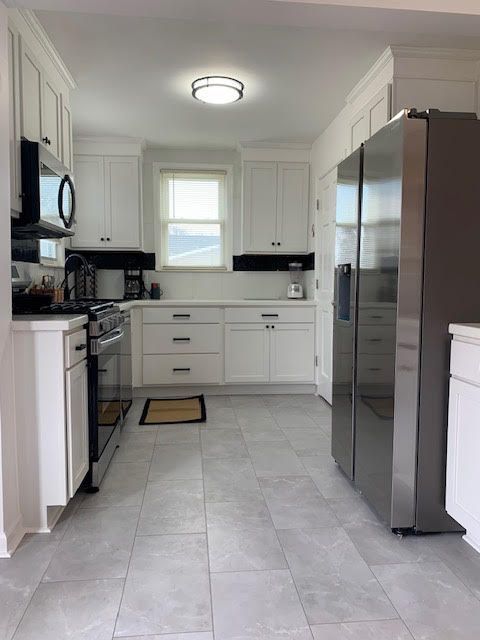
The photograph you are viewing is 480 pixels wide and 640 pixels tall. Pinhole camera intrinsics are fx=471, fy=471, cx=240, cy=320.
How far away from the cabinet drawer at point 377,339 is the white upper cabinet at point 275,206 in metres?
2.54

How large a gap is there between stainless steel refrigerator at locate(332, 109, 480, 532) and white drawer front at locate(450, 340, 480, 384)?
54mm

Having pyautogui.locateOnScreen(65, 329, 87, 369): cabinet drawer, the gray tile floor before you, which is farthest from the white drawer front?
pyautogui.locateOnScreen(65, 329, 87, 369): cabinet drawer

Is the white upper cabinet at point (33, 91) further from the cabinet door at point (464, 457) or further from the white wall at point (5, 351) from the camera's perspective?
the cabinet door at point (464, 457)

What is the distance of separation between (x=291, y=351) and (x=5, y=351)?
2.94 metres

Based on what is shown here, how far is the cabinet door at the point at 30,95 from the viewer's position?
7.73ft

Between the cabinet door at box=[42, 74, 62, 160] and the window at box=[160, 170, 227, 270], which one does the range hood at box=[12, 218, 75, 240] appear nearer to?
the cabinet door at box=[42, 74, 62, 160]

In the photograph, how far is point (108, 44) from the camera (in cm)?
265

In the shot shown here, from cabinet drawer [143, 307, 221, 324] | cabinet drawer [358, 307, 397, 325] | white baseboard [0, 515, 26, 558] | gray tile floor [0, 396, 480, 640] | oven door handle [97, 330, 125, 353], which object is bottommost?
gray tile floor [0, 396, 480, 640]

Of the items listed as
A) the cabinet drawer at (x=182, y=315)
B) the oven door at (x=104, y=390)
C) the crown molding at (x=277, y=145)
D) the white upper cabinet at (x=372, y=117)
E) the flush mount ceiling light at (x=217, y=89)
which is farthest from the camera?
the crown molding at (x=277, y=145)

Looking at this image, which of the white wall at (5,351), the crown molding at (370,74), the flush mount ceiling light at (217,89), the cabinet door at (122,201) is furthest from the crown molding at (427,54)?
the cabinet door at (122,201)

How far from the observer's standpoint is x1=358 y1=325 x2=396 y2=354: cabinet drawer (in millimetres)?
1939

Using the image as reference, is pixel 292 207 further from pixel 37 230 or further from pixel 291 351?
pixel 37 230

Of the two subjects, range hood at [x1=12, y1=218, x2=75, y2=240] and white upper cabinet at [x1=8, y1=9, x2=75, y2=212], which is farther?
range hood at [x1=12, y1=218, x2=75, y2=240]

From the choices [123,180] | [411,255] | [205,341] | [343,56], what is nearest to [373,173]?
[411,255]
